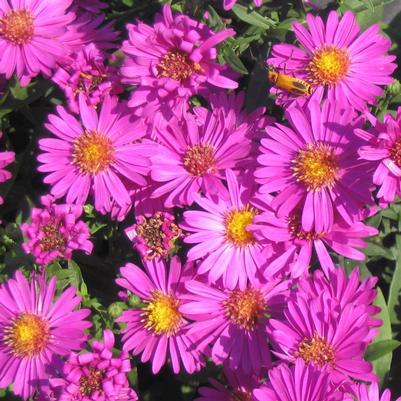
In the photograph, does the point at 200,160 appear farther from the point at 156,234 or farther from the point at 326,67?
the point at 326,67

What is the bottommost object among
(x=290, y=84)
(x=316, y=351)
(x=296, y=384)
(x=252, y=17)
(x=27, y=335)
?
(x=296, y=384)

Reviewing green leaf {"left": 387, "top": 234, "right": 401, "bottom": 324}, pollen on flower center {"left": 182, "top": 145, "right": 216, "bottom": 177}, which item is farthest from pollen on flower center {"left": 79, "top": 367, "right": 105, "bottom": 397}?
green leaf {"left": 387, "top": 234, "right": 401, "bottom": 324}

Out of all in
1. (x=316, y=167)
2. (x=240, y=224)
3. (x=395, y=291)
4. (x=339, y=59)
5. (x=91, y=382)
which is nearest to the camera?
(x=91, y=382)

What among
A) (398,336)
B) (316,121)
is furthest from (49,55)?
(398,336)

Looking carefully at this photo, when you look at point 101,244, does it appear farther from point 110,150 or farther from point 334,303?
point 334,303

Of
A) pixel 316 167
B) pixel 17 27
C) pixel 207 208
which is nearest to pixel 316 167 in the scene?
pixel 316 167

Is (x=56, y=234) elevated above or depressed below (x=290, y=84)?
below
